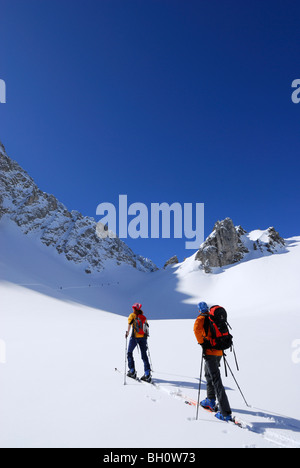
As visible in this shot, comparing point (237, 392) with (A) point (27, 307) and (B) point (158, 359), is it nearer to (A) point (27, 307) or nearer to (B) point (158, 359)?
(B) point (158, 359)

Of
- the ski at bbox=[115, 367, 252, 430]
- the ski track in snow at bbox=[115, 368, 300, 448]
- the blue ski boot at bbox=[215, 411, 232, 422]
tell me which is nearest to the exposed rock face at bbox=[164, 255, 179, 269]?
the ski at bbox=[115, 367, 252, 430]

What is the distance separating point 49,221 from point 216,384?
302ft

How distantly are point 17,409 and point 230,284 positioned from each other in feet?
→ 174

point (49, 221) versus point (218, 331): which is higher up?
point (49, 221)

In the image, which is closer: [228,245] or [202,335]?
[202,335]

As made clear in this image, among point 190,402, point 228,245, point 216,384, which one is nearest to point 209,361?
point 216,384

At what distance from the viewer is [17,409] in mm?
3986

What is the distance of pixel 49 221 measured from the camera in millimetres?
86625

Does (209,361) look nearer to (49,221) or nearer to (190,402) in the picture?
(190,402)

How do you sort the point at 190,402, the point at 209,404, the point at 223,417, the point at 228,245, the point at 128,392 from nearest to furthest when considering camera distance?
the point at 223,417, the point at 209,404, the point at 190,402, the point at 128,392, the point at 228,245

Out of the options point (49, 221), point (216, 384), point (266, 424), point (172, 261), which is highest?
point (49, 221)

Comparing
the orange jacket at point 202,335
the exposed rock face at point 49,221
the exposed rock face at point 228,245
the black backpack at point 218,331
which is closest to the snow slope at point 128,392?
the orange jacket at point 202,335

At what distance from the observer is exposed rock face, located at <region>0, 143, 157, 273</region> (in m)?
78.8
